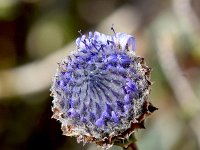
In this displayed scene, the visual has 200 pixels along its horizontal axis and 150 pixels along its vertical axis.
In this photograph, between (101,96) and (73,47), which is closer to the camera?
(101,96)

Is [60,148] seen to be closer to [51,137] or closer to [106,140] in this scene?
[51,137]

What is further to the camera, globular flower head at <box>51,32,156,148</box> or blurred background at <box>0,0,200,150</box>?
blurred background at <box>0,0,200,150</box>

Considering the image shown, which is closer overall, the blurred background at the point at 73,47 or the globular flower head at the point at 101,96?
the globular flower head at the point at 101,96

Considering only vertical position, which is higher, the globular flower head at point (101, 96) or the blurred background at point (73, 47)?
the blurred background at point (73, 47)

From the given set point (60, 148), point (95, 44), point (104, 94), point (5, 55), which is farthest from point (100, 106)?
point (5, 55)

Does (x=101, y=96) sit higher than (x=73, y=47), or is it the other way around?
(x=73, y=47)
